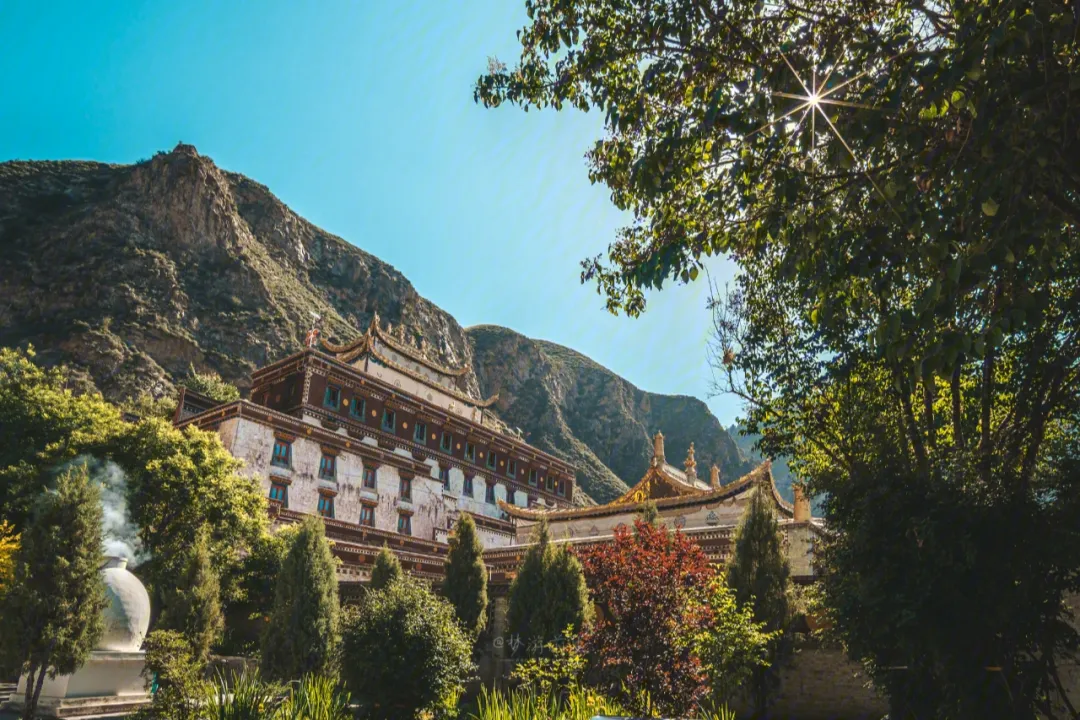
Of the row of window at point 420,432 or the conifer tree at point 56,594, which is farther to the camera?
the row of window at point 420,432

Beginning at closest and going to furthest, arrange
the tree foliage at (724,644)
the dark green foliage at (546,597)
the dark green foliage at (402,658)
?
the dark green foliage at (402,658) → the tree foliage at (724,644) → the dark green foliage at (546,597)

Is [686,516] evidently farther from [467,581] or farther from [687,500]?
[467,581]

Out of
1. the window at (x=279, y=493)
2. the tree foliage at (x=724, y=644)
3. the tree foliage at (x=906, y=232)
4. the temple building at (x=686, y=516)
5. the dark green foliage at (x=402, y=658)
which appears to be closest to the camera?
the tree foliage at (x=906, y=232)

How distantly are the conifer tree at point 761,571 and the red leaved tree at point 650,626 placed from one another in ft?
14.6

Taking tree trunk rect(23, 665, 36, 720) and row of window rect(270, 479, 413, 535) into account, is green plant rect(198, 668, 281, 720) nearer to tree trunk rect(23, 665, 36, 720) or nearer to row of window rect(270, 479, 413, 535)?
tree trunk rect(23, 665, 36, 720)

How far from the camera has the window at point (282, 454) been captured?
34.7 metres

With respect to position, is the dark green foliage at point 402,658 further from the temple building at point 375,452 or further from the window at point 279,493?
the window at point 279,493

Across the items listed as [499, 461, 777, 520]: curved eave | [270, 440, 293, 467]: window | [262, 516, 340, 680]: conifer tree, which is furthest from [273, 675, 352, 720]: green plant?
[270, 440, 293, 467]: window

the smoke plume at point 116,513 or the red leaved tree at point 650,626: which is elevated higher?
the smoke plume at point 116,513

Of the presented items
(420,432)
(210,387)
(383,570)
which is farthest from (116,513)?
(210,387)

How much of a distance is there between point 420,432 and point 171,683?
34.6 metres

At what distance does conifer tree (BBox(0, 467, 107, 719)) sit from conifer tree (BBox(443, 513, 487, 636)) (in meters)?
10.6

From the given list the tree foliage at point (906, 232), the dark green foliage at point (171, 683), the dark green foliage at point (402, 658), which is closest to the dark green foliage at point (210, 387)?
the dark green foliage at point (171, 683)

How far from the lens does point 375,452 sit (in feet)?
129
